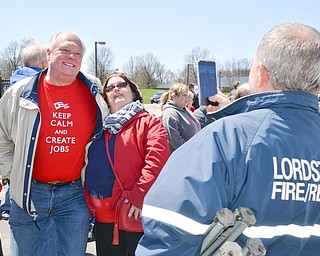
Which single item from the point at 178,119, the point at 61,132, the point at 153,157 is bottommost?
the point at 178,119

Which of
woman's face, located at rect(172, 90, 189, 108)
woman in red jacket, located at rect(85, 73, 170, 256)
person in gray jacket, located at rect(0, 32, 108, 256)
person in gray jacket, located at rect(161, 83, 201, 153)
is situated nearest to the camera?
person in gray jacket, located at rect(0, 32, 108, 256)

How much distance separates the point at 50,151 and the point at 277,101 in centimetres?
190

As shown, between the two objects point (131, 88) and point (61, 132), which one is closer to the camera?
point (61, 132)

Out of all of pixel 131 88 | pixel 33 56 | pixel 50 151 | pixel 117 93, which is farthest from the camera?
pixel 33 56

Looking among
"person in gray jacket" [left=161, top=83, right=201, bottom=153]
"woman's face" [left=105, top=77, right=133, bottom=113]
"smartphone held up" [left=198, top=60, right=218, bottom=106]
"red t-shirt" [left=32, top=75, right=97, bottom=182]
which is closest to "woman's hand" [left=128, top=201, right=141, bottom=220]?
"red t-shirt" [left=32, top=75, right=97, bottom=182]

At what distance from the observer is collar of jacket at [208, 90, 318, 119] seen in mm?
1528

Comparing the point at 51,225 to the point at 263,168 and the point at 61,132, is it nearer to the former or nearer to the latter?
the point at 61,132

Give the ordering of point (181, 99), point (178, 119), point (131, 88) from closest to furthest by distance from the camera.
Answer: point (131, 88), point (178, 119), point (181, 99)

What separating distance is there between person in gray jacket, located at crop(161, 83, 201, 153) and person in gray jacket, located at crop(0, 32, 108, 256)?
221 centimetres

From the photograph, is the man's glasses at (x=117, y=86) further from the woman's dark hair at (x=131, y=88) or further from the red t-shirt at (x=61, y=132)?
the red t-shirt at (x=61, y=132)

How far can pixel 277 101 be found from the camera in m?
1.53

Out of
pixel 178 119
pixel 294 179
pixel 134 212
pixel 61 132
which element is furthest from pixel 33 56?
pixel 294 179

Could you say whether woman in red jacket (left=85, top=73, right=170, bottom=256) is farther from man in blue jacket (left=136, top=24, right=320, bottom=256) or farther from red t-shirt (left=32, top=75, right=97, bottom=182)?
man in blue jacket (left=136, top=24, right=320, bottom=256)

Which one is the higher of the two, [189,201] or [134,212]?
[189,201]
